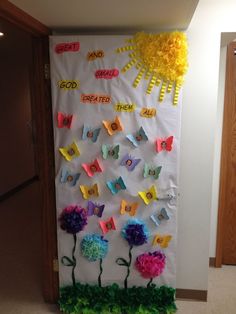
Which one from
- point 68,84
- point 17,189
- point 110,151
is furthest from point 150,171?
point 17,189

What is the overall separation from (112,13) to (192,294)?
2.09m

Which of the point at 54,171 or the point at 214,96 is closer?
the point at 214,96

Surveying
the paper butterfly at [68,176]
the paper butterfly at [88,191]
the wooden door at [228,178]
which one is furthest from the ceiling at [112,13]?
the paper butterfly at [88,191]

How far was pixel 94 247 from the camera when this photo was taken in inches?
81.9

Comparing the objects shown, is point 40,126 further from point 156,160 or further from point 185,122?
point 185,122

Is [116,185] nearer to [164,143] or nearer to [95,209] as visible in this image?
[95,209]

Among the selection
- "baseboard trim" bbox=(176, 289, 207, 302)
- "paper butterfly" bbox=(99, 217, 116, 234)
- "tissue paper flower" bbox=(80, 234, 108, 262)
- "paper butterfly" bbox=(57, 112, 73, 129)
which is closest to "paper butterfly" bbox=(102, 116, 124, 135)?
"paper butterfly" bbox=(57, 112, 73, 129)

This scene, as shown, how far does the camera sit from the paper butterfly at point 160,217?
2043 mm

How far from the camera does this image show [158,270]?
81.8 inches

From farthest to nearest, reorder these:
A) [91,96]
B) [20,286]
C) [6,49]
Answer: [6,49] → [20,286] → [91,96]

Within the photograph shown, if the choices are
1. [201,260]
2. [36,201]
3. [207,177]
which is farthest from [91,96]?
[36,201]

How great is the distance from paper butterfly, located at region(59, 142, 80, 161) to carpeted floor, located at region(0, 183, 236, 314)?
119cm

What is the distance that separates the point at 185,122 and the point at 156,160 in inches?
13.7

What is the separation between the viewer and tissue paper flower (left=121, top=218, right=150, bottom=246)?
2029 mm
